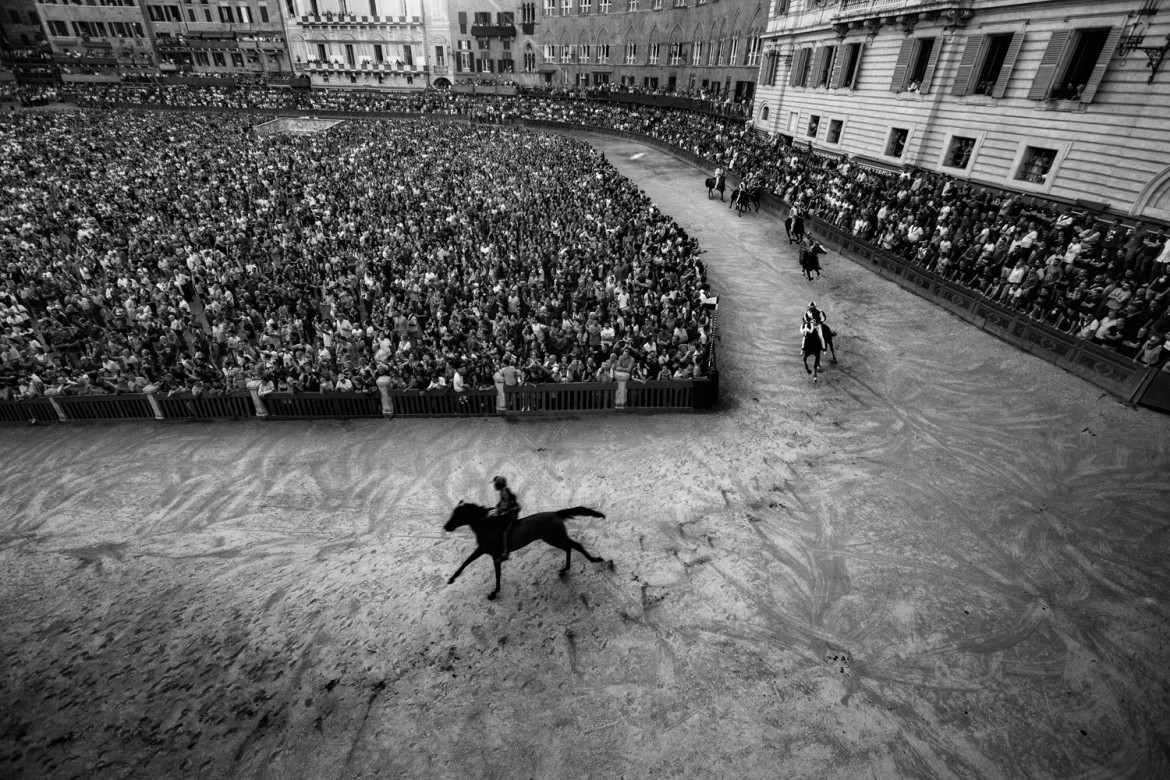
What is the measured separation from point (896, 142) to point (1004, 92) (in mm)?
6059

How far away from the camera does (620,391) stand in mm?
12320

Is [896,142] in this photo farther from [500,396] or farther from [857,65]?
[500,396]

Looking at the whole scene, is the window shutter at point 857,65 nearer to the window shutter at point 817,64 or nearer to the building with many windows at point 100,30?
the window shutter at point 817,64

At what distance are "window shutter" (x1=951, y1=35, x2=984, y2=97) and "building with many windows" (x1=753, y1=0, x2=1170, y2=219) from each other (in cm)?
4

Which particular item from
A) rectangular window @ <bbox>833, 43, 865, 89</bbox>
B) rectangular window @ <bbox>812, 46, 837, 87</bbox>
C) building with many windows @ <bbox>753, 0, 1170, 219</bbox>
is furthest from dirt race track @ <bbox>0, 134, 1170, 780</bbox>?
rectangular window @ <bbox>812, 46, 837, 87</bbox>

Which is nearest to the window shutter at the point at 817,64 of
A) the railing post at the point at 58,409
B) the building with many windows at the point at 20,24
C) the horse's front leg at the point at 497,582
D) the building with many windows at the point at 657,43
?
the building with many windows at the point at 657,43

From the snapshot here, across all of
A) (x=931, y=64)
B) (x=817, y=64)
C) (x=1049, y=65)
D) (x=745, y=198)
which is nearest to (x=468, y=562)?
(x=745, y=198)

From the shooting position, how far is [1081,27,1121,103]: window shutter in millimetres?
16953

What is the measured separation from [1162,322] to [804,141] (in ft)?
90.3

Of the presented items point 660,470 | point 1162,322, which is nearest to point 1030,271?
point 1162,322

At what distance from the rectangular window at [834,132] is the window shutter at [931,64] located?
255 inches

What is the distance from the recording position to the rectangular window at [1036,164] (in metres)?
19.8

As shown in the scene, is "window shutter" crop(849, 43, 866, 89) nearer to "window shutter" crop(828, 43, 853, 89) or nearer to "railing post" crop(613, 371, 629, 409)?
"window shutter" crop(828, 43, 853, 89)

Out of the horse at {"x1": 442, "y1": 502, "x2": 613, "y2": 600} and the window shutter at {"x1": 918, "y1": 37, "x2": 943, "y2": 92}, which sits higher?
the window shutter at {"x1": 918, "y1": 37, "x2": 943, "y2": 92}
